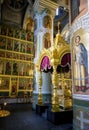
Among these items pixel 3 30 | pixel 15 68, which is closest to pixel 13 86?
pixel 15 68

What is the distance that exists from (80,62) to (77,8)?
2.09 metres

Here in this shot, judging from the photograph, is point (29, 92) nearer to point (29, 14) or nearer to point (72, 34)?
point (29, 14)

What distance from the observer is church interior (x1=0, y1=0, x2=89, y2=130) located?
5.09 meters

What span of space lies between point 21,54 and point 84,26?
11.0 meters

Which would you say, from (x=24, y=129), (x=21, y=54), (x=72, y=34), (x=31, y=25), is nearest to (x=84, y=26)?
(x=72, y=34)

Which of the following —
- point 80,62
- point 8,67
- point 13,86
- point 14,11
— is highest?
point 14,11

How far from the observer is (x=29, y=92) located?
15.1 m

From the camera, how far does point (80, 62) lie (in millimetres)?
5043

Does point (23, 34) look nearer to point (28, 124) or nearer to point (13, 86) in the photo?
point (13, 86)

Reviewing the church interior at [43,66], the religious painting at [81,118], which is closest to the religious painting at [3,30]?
the church interior at [43,66]

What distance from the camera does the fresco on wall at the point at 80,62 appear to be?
4734mm

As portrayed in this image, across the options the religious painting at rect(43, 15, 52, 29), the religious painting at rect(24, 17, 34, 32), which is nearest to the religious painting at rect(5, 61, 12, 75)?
the religious painting at rect(24, 17, 34, 32)

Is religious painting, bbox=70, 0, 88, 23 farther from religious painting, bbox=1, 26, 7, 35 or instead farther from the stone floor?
religious painting, bbox=1, 26, 7, 35

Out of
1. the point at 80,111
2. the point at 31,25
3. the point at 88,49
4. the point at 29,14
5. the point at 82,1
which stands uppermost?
the point at 29,14
